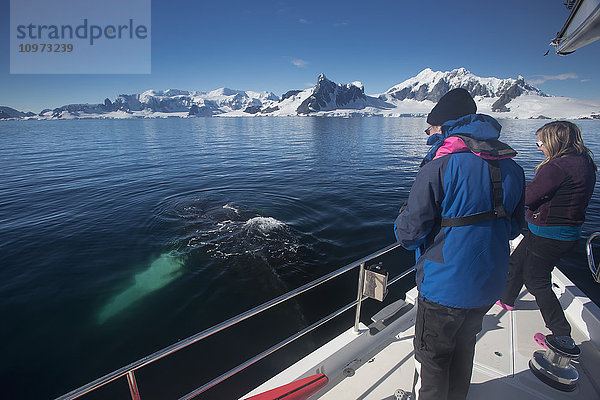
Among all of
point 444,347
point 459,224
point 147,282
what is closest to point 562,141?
point 459,224

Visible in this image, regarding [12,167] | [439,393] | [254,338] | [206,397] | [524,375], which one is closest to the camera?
[439,393]

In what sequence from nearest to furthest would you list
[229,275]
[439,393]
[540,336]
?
1. [439,393]
2. [540,336]
3. [229,275]

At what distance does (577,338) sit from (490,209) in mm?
3776

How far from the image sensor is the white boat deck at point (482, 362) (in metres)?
3.04

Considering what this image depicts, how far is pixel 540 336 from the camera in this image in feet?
12.3

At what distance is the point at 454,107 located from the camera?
2205 mm

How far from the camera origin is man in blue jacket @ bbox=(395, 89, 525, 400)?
1891 millimetres

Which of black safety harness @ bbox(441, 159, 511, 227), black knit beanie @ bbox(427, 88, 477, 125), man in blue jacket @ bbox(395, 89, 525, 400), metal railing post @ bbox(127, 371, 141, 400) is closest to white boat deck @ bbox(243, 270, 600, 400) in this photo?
man in blue jacket @ bbox(395, 89, 525, 400)

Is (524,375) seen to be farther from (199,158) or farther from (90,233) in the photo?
(199,158)

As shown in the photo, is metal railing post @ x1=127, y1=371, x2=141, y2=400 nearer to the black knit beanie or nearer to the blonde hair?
the black knit beanie

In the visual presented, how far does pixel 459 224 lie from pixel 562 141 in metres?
2.44

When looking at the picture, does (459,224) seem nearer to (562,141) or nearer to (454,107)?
(454,107)

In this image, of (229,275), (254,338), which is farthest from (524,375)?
(229,275)

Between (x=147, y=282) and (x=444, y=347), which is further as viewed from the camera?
(x=147, y=282)
